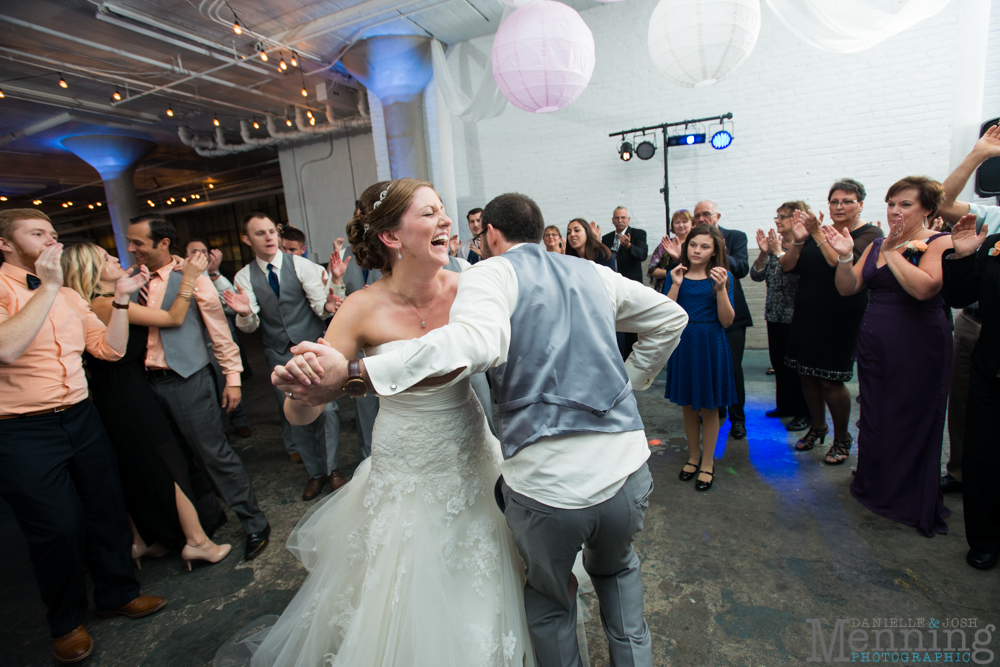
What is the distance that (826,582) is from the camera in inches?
79.7

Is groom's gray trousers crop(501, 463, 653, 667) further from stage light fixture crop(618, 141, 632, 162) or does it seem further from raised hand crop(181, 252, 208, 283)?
stage light fixture crop(618, 141, 632, 162)

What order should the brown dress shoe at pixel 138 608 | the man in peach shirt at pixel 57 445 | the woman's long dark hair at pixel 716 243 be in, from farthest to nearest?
the woman's long dark hair at pixel 716 243 → the brown dress shoe at pixel 138 608 → the man in peach shirt at pixel 57 445

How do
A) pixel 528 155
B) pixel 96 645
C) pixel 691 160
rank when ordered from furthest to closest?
1. pixel 528 155
2. pixel 691 160
3. pixel 96 645

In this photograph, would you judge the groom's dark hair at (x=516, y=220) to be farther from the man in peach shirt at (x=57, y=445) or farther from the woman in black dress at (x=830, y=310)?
the woman in black dress at (x=830, y=310)

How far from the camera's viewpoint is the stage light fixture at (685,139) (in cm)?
539

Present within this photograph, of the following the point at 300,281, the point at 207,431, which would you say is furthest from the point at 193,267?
the point at 207,431

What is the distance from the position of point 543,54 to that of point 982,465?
10.9ft

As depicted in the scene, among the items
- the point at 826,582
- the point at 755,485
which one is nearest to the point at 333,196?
the point at 755,485

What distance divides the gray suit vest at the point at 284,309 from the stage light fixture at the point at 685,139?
14.5ft

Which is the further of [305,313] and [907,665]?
[305,313]

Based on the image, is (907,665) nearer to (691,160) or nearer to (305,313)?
(305,313)

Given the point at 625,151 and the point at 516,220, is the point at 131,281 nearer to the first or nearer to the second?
the point at 516,220

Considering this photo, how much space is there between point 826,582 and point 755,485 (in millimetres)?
818

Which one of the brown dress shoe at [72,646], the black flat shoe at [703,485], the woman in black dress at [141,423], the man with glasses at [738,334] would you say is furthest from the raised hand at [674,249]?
the brown dress shoe at [72,646]
